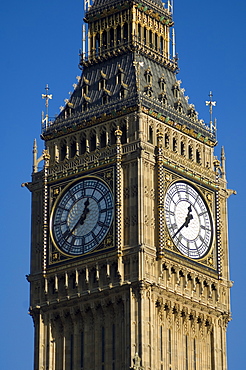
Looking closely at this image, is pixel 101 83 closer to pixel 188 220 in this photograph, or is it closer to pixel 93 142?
pixel 93 142

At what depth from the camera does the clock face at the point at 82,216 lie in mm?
79500

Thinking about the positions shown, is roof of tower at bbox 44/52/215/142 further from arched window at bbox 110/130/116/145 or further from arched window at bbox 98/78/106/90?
arched window at bbox 110/130/116/145

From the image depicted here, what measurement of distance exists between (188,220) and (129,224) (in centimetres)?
340

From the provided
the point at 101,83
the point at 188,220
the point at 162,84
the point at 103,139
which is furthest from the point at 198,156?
the point at 101,83

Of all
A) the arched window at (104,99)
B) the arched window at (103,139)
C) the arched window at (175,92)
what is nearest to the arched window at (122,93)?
the arched window at (104,99)

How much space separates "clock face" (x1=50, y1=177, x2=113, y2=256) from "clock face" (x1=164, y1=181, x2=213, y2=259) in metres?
2.90

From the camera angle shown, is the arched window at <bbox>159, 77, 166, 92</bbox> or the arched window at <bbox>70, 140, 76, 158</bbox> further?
the arched window at <bbox>159, 77, 166, 92</bbox>

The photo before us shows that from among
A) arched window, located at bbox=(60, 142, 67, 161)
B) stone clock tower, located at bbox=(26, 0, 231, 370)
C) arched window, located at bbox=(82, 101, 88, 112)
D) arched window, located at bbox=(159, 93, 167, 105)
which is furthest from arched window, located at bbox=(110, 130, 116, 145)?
arched window, located at bbox=(159, 93, 167, 105)

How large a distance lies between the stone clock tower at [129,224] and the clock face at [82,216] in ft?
0.15

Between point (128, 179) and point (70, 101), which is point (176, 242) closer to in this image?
point (128, 179)

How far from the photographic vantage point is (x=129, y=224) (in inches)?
3095

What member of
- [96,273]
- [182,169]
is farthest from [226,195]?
[96,273]

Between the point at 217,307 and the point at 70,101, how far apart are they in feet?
40.9

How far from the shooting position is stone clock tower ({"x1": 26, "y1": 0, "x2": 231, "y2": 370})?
256 feet
